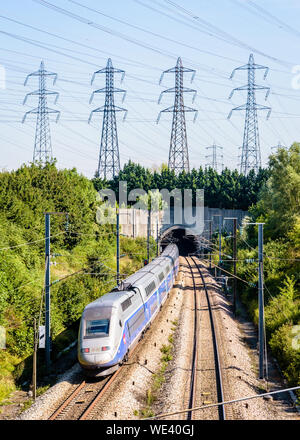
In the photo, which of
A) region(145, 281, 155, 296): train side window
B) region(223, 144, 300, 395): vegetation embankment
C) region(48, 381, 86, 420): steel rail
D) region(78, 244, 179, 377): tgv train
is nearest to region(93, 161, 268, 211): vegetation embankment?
region(223, 144, 300, 395): vegetation embankment

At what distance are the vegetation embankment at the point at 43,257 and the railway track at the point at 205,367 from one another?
22.5 ft

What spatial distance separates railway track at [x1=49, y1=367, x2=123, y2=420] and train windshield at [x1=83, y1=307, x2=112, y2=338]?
2.01 m

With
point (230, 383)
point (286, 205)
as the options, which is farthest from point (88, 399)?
point (286, 205)

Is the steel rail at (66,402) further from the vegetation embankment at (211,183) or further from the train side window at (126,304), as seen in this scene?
the vegetation embankment at (211,183)

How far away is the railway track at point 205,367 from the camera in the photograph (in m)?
17.0

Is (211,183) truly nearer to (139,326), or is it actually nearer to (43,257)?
(43,257)

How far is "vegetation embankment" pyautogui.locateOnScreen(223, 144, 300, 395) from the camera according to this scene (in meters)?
23.4

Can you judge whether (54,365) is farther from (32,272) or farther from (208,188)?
(208,188)

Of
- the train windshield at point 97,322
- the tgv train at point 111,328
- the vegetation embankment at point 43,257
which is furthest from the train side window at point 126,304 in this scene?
the vegetation embankment at point 43,257

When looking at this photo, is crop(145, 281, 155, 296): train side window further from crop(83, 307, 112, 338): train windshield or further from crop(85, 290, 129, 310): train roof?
crop(83, 307, 112, 338): train windshield

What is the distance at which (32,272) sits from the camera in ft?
101

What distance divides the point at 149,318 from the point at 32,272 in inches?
399

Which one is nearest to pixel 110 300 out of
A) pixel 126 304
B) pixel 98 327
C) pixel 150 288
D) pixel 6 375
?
pixel 126 304

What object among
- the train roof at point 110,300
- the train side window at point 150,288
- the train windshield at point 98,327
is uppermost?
the train roof at point 110,300
